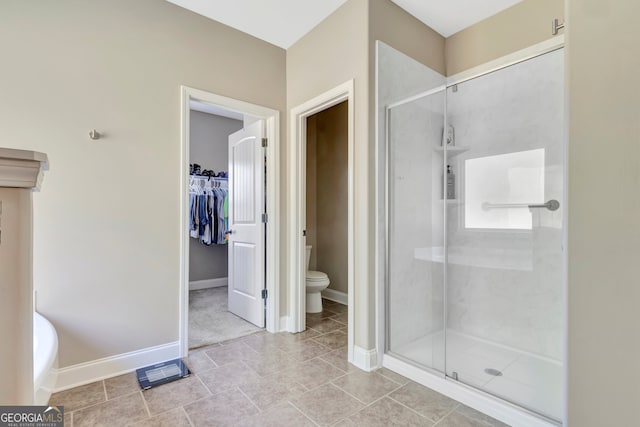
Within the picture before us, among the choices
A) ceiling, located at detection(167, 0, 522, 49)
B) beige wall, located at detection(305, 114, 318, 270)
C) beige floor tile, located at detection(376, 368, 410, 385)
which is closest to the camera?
beige floor tile, located at detection(376, 368, 410, 385)

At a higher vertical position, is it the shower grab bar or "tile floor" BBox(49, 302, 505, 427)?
the shower grab bar

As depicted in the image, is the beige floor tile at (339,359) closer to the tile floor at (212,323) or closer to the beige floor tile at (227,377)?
the beige floor tile at (227,377)

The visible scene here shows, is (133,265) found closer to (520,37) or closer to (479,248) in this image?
(479,248)

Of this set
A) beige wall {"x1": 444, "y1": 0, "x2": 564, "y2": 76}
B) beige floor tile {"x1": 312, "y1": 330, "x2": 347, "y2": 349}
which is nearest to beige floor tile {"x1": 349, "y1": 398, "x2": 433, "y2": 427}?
beige floor tile {"x1": 312, "y1": 330, "x2": 347, "y2": 349}

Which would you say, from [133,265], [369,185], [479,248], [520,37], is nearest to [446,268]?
[479,248]

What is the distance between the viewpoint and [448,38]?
9.89 ft

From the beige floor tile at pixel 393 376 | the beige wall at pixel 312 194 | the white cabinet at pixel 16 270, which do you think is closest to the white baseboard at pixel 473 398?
the beige floor tile at pixel 393 376

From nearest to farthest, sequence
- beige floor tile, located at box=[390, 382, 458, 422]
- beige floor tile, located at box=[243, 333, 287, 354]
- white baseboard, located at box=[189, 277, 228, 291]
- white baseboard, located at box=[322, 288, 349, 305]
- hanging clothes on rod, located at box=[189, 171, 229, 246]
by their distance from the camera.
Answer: beige floor tile, located at box=[390, 382, 458, 422], beige floor tile, located at box=[243, 333, 287, 354], white baseboard, located at box=[322, 288, 349, 305], hanging clothes on rod, located at box=[189, 171, 229, 246], white baseboard, located at box=[189, 277, 228, 291]

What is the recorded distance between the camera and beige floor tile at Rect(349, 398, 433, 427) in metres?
1.67

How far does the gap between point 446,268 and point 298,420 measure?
167cm

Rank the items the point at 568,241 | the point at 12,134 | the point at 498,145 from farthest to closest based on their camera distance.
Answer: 1. the point at 498,145
2. the point at 12,134
3. the point at 568,241

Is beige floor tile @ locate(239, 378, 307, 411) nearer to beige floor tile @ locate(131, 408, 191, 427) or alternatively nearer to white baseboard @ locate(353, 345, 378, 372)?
beige floor tile @ locate(131, 408, 191, 427)

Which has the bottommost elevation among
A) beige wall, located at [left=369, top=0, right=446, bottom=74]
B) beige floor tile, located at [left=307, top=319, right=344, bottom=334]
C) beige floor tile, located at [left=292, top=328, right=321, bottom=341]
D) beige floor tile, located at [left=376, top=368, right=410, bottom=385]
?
beige floor tile, located at [left=307, top=319, right=344, bottom=334]

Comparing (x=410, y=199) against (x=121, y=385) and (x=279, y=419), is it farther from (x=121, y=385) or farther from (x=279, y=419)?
(x=121, y=385)
